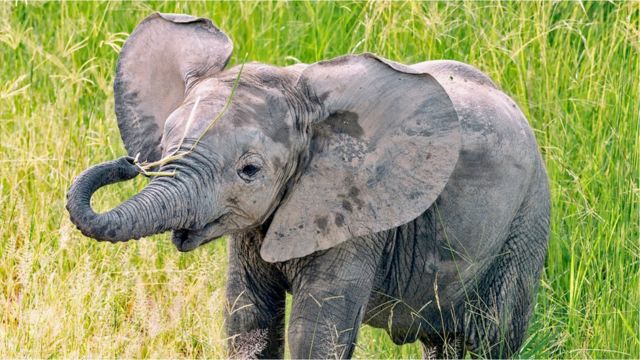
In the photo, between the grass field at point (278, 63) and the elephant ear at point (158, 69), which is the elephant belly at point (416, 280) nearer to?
the grass field at point (278, 63)

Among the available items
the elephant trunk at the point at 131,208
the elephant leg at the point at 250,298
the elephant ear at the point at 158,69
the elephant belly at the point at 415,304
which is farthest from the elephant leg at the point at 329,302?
the elephant ear at the point at 158,69

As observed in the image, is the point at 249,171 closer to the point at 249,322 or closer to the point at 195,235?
the point at 195,235

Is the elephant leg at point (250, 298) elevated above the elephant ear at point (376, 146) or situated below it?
below

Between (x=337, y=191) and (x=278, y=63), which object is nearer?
(x=337, y=191)

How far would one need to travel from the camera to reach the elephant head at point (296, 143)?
405 centimetres

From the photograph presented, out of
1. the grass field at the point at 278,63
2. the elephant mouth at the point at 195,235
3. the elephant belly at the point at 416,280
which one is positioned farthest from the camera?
the grass field at the point at 278,63

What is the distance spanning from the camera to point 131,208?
3768 millimetres

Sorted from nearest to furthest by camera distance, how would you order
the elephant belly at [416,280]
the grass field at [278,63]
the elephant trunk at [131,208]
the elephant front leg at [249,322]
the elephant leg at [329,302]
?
the elephant trunk at [131,208]
the elephant leg at [329,302]
the elephant front leg at [249,322]
the elephant belly at [416,280]
the grass field at [278,63]

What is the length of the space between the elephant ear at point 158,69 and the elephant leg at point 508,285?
3.79 ft

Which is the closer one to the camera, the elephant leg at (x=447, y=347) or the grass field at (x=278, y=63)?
the elephant leg at (x=447, y=347)

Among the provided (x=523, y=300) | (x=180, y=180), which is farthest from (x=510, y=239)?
(x=180, y=180)

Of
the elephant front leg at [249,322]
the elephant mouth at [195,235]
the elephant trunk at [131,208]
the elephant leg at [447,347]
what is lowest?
the elephant leg at [447,347]

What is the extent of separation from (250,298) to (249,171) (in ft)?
1.76

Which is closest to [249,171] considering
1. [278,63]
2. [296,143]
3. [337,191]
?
[296,143]
